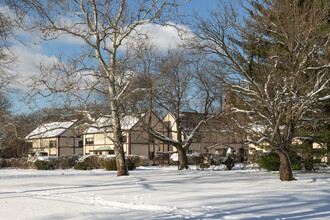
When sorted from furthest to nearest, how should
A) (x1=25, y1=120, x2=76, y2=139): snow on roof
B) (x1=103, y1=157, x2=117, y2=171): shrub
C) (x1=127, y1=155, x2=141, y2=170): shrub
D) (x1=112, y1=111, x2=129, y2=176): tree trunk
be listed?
(x1=127, y1=155, x2=141, y2=170): shrub, (x1=103, y1=157, x2=117, y2=171): shrub, (x1=112, y1=111, x2=129, y2=176): tree trunk, (x1=25, y1=120, x2=76, y2=139): snow on roof

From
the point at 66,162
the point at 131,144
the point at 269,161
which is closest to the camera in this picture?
the point at 269,161

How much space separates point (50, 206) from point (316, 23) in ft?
40.3

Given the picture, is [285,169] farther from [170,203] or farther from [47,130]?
[47,130]

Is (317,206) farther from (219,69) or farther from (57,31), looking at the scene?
(57,31)

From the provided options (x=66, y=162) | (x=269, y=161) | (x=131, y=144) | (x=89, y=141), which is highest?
(x=89, y=141)

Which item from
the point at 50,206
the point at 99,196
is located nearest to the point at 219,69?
the point at 99,196

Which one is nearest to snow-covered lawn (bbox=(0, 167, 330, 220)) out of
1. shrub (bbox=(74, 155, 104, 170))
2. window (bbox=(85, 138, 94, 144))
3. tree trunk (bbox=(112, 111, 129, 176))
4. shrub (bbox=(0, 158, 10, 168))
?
tree trunk (bbox=(112, 111, 129, 176))

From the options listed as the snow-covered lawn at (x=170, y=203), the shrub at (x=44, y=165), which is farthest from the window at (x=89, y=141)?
the snow-covered lawn at (x=170, y=203)

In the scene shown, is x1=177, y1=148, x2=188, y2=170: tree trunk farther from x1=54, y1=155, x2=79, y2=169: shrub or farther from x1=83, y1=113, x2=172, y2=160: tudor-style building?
x1=83, y1=113, x2=172, y2=160: tudor-style building

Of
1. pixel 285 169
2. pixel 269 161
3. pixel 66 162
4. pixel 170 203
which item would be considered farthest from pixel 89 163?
pixel 170 203

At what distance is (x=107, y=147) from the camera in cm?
5103

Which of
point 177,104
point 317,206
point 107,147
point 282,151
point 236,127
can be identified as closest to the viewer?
point 317,206

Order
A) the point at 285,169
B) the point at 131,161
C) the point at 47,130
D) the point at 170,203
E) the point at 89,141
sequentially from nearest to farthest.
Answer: the point at 170,203 < the point at 285,169 < the point at 47,130 < the point at 131,161 < the point at 89,141

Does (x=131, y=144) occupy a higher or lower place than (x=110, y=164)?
higher
